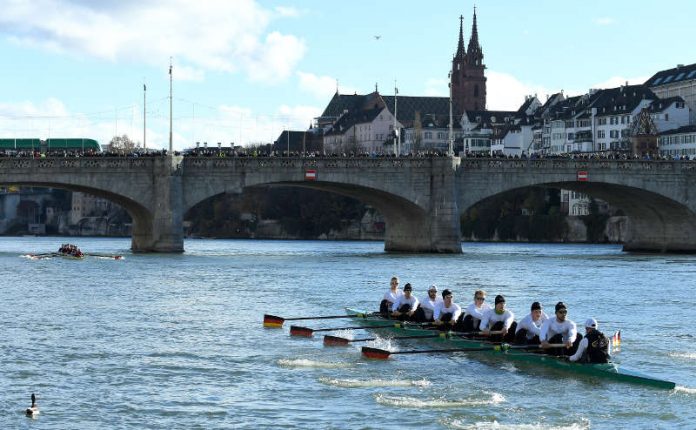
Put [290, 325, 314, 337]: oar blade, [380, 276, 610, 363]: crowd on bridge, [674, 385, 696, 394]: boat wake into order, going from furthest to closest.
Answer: [290, 325, 314, 337]: oar blade → [380, 276, 610, 363]: crowd on bridge → [674, 385, 696, 394]: boat wake

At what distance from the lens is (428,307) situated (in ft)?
134

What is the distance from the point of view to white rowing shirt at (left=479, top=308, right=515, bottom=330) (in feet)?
118

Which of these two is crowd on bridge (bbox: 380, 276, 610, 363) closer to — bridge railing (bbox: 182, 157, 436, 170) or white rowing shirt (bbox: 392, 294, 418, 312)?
white rowing shirt (bbox: 392, 294, 418, 312)

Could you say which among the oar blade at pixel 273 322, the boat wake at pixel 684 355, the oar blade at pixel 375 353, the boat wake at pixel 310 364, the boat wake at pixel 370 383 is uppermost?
the oar blade at pixel 273 322

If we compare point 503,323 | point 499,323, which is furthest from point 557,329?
point 499,323

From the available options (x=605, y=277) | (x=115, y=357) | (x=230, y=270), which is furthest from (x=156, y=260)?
(x=115, y=357)

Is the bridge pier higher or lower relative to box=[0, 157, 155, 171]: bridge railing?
lower

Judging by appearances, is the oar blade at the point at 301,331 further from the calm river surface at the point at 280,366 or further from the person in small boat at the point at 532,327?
the person in small boat at the point at 532,327

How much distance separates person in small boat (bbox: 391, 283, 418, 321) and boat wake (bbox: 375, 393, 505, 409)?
12103mm

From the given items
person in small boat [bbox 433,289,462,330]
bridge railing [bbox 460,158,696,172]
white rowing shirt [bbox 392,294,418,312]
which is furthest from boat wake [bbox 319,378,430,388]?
bridge railing [bbox 460,158,696,172]

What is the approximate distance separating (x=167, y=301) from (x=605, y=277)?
92.8ft

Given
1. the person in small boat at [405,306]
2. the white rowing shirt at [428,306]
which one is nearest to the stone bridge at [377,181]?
the person in small boat at [405,306]

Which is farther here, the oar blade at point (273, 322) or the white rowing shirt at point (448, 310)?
the oar blade at point (273, 322)

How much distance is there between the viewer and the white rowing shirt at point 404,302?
42.2 meters
